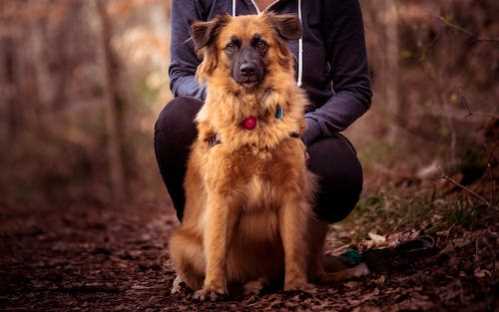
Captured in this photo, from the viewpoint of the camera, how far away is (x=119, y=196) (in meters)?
9.58

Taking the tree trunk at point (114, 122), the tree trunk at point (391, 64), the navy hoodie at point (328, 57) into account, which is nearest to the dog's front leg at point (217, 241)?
the navy hoodie at point (328, 57)

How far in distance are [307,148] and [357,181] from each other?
1.17 ft

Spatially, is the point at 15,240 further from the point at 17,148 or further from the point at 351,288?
the point at 17,148

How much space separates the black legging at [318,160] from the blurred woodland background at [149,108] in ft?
4.05

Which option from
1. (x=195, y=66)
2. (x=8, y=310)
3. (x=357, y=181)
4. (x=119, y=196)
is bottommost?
(x=119, y=196)

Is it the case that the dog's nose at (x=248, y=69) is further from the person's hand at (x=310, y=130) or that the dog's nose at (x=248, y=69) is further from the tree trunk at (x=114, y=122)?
the tree trunk at (x=114, y=122)

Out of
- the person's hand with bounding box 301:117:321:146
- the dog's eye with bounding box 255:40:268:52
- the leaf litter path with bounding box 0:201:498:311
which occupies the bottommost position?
the leaf litter path with bounding box 0:201:498:311

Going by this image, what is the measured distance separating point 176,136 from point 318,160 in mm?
842

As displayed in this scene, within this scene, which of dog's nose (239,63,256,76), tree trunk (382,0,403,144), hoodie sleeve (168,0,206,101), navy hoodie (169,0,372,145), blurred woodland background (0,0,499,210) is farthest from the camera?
tree trunk (382,0,403,144)

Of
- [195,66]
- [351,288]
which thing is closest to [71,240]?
[195,66]

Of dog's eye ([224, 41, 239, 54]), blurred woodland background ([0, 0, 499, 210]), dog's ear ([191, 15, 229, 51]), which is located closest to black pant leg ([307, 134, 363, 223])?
dog's eye ([224, 41, 239, 54])

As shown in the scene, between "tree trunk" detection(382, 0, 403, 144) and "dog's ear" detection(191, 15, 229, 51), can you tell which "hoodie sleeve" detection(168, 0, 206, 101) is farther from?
"tree trunk" detection(382, 0, 403, 144)

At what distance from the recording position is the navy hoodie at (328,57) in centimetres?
354

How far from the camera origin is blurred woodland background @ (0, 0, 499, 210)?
593 centimetres
